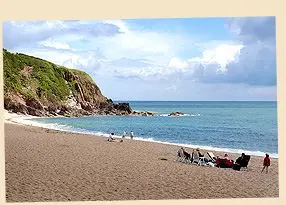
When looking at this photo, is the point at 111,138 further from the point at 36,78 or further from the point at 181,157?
the point at 36,78

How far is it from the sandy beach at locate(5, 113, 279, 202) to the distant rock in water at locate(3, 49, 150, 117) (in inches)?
62.3

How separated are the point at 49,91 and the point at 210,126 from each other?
503 centimetres

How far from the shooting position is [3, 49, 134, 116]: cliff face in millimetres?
14008

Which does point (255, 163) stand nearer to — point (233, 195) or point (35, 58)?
point (233, 195)

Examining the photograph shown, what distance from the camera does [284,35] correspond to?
12250 millimetres

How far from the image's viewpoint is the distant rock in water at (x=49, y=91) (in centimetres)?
1398

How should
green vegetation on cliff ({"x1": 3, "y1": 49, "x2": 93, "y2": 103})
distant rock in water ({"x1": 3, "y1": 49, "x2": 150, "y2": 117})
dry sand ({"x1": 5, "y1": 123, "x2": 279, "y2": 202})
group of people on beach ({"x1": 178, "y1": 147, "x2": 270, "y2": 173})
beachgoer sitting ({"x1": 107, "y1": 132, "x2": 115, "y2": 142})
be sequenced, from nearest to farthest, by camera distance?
dry sand ({"x1": 5, "y1": 123, "x2": 279, "y2": 202}), group of people on beach ({"x1": 178, "y1": 147, "x2": 270, "y2": 173}), green vegetation on cliff ({"x1": 3, "y1": 49, "x2": 93, "y2": 103}), distant rock in water ({"x1": 3, "y1": 49, "x2": 150, "y2": 117}), beachgoer sitting ({"x1": 107, "y1": 132, "x2": 115, "y2": 142})

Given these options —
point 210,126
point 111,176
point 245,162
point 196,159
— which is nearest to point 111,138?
point 196,159

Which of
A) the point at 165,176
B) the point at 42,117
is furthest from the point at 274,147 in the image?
the point at 42,117

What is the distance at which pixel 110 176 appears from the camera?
1176 cm

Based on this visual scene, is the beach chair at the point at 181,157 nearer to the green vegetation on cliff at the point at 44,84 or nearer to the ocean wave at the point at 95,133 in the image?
the ocean wave at the point at 95,133

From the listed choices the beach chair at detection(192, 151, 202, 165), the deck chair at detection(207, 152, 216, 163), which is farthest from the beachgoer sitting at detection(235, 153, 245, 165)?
the beach chair at detection(192, 151, 202, 165)

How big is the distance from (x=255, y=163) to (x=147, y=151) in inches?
109

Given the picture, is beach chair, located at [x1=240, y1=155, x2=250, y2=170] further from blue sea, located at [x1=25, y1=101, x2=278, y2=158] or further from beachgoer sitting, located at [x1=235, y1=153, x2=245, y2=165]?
blue sea, located at [x1=25, y1=101, x2=278, y2=158]
